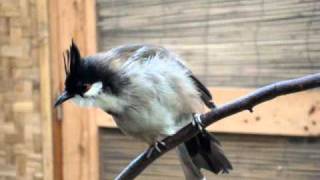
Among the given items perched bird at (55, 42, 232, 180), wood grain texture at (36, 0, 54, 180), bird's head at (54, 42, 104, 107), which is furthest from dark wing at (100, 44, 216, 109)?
wood grain texture at (36, 0, 54, 180)

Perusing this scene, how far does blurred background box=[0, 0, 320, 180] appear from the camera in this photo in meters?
2.06

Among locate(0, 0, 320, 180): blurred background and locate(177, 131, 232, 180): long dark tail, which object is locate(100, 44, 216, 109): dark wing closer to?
locate(177, 131, 232, 180): long dark tail

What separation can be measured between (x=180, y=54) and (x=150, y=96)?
33.3 inches

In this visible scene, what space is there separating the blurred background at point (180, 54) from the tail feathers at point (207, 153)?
2.06 ft

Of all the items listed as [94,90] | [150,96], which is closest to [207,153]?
[150,96]

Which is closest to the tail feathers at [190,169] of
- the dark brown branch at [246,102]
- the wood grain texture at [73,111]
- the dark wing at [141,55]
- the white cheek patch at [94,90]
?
the dark wing at [141,55]

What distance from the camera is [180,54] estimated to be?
2.24 m

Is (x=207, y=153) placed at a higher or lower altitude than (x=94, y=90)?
lower

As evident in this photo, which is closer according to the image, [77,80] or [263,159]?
[77,80]

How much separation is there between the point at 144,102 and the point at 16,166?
146 centimetres

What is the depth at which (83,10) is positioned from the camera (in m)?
2.45

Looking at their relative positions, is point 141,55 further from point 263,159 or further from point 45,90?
point 45,90

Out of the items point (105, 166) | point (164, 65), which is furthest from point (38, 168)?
point (164, 65)

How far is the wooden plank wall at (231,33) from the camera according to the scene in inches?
79.7
